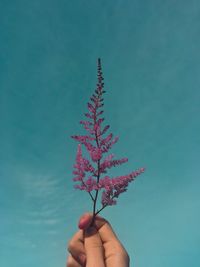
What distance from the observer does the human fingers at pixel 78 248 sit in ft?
42.9

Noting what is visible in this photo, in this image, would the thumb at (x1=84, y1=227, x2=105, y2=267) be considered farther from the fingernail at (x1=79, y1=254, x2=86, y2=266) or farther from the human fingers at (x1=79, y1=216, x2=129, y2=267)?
the fingernail at (x1=79, y1=254, x2=86, y2=266)

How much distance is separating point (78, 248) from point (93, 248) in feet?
2.64

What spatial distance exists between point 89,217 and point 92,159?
2399mm

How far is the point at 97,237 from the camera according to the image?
1323 centimetres

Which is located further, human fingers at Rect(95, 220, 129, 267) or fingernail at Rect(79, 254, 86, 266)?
fingernail at Rect(79, 254, 86, 266)

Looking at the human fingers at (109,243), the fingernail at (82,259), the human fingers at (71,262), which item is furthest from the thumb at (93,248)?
the human fingers at (71,262)

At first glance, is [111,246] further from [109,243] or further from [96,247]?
[96,247]

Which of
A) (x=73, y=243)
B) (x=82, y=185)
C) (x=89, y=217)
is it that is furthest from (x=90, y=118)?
(x=73, y=243)

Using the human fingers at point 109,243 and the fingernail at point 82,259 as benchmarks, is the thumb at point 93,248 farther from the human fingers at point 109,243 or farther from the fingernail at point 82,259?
the fingernail at point 82,259

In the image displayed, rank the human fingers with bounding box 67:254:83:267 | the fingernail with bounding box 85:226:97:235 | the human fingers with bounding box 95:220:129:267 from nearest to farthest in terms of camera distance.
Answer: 1. the human fingers with bounding box 95:220:129:267
2. the human fingers with bounding box 67:254:83:267
3. the fingernail with bounding box 85:226:97:235

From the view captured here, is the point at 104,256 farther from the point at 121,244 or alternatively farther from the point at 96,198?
the point at 96,198

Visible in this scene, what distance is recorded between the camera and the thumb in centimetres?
1215

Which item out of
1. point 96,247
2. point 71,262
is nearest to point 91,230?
point 96,247

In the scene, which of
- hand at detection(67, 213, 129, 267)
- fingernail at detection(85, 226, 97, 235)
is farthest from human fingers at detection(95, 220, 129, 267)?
fingernail at detection(85, 226, 97, 235)
